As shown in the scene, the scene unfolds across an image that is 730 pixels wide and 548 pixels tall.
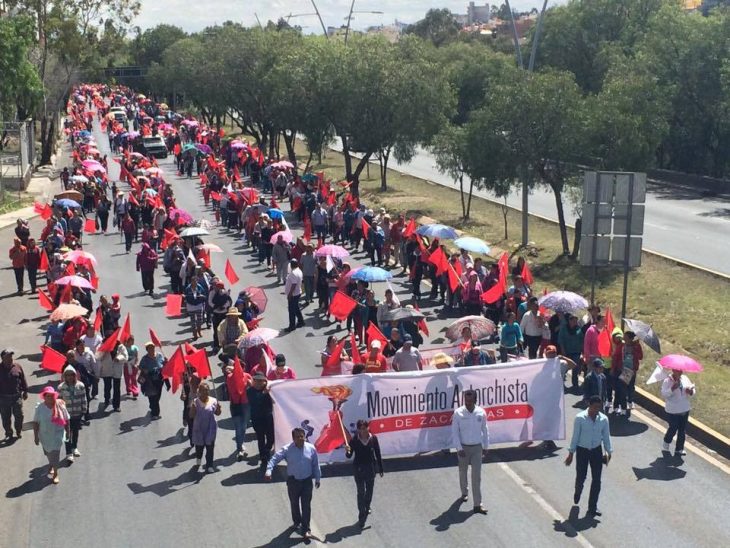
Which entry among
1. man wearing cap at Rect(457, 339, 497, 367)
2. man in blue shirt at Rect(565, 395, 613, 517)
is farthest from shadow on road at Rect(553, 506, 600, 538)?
man wearing cap at Rect(457, 339, 497, 367)

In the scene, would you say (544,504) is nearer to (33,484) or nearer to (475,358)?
(475,358)

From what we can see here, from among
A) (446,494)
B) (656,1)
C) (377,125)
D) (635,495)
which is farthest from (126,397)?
(656,1)

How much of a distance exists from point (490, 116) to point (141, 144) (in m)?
36.2

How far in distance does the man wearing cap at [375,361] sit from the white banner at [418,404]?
3.85 feet

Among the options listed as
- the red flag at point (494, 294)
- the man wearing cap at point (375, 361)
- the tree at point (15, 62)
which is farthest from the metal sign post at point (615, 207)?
the tree at point (15, 62)

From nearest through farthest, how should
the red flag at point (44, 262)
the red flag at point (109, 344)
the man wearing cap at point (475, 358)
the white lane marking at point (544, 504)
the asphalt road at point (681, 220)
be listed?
the white lane marking at point (544, 504) → the man wearing cap at point (475, 358) → the red flag at point (109, 344) → the red flag at point (44, 262) → the asphalt road at point (681, 220)

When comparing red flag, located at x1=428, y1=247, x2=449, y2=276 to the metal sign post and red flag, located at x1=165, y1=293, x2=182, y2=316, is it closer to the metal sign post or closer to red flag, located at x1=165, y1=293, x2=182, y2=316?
the metal sign post

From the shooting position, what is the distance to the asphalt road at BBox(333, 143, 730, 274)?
3038 centimetres

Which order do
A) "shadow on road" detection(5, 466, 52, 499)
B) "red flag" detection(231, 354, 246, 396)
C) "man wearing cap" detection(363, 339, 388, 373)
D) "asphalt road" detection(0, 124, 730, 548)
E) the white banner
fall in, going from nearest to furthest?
"asphalt road" detection(0, 124, 730, 548) → "shadow on road" detection(5, 466, 52, 499) → the white banner → "red flag" detection(231, 354, 246, 396) → "man wearing cap" detection(363, 339, 388, 373)

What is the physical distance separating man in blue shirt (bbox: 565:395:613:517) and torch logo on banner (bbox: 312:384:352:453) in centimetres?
287

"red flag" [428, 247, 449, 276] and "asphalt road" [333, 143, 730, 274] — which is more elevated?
"red flag" [428, 247, 449, 276]

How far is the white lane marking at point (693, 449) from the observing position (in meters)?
13.6

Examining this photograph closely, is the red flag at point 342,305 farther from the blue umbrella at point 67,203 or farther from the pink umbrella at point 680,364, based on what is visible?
the blue umbrella at point 67,203

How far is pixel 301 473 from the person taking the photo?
435 inches
